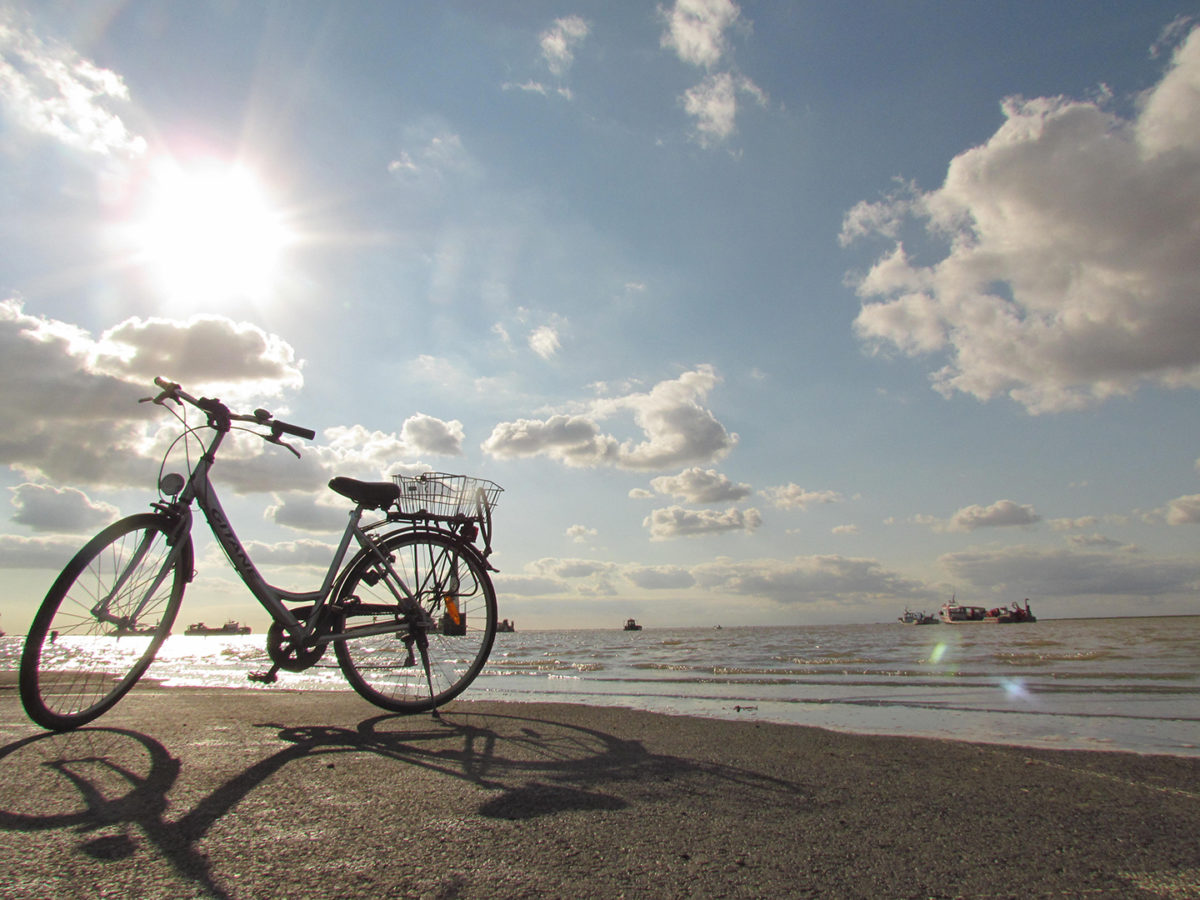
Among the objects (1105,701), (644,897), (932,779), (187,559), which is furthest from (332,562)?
(1105,701)

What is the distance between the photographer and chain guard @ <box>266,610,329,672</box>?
4391mm

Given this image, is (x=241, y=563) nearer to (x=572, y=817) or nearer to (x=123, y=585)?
(x=123, y=585)

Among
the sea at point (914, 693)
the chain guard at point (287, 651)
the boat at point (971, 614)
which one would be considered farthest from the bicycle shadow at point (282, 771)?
the boat at point (971, 614)

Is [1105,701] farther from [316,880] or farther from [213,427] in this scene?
[213,427]

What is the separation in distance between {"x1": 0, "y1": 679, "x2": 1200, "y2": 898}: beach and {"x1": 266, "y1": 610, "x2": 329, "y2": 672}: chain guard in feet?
1.43

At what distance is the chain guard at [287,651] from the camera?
173 inches

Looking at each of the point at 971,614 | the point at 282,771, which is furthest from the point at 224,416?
the point at 971,614

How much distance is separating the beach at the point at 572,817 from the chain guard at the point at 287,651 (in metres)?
0.44

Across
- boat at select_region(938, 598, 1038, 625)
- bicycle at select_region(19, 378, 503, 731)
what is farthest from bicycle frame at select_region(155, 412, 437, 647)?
boat at select_region(938, 598, 1038, 625)

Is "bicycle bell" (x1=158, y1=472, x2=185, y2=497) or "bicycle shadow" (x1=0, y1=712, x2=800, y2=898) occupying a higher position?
"bicycle bell" (x1=158, y1=472, x2=185, y2=497)

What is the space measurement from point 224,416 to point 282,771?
260 cm

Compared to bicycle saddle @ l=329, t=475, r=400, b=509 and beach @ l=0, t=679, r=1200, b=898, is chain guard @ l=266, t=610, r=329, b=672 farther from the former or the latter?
bicycle saddle @ l=329, t=475, r=400, b=509

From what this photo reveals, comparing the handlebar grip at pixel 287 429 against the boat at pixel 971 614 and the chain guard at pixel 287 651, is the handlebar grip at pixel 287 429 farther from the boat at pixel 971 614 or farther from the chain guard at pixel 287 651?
the boat at pixel 971 614

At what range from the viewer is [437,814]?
2.45m
